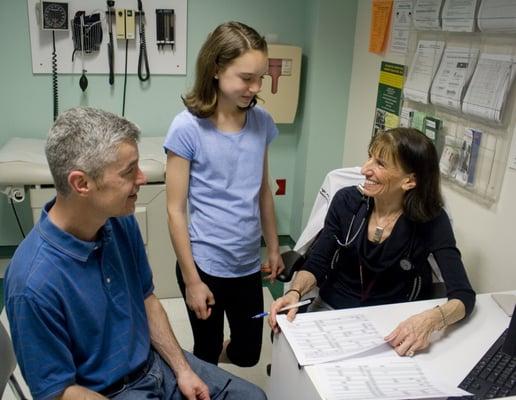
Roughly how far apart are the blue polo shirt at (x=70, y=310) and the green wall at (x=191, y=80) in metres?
1.83

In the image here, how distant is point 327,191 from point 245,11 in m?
1.49

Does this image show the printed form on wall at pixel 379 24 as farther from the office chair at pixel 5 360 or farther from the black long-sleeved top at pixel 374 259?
the office chair at pixel 5 360

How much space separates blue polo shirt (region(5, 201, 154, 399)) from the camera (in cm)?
101

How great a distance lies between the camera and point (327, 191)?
1974mm

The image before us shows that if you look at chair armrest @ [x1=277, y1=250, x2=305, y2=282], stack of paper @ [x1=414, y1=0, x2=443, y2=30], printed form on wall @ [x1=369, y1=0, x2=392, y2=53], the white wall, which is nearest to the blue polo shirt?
chair armrest @ [x1=277, y1=250, x2=305, y2=282]

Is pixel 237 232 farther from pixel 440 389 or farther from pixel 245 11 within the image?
pixel 245 11

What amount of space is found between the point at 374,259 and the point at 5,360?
112 cm

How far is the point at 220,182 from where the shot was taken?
1.52 m

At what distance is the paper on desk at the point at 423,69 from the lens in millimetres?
2020

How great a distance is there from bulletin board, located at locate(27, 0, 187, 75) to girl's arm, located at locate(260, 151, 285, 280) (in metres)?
1.43

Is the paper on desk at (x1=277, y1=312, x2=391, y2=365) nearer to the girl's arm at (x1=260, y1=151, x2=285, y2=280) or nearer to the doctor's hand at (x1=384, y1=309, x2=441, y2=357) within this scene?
the doctor's hand at (x1=384, y1=309, x2=441, y2=357)

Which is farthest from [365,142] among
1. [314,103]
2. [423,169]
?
[423,169]

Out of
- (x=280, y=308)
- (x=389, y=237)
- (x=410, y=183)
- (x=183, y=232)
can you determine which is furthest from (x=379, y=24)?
(x=280, y=308)

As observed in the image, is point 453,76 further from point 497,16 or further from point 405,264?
point 405,264
